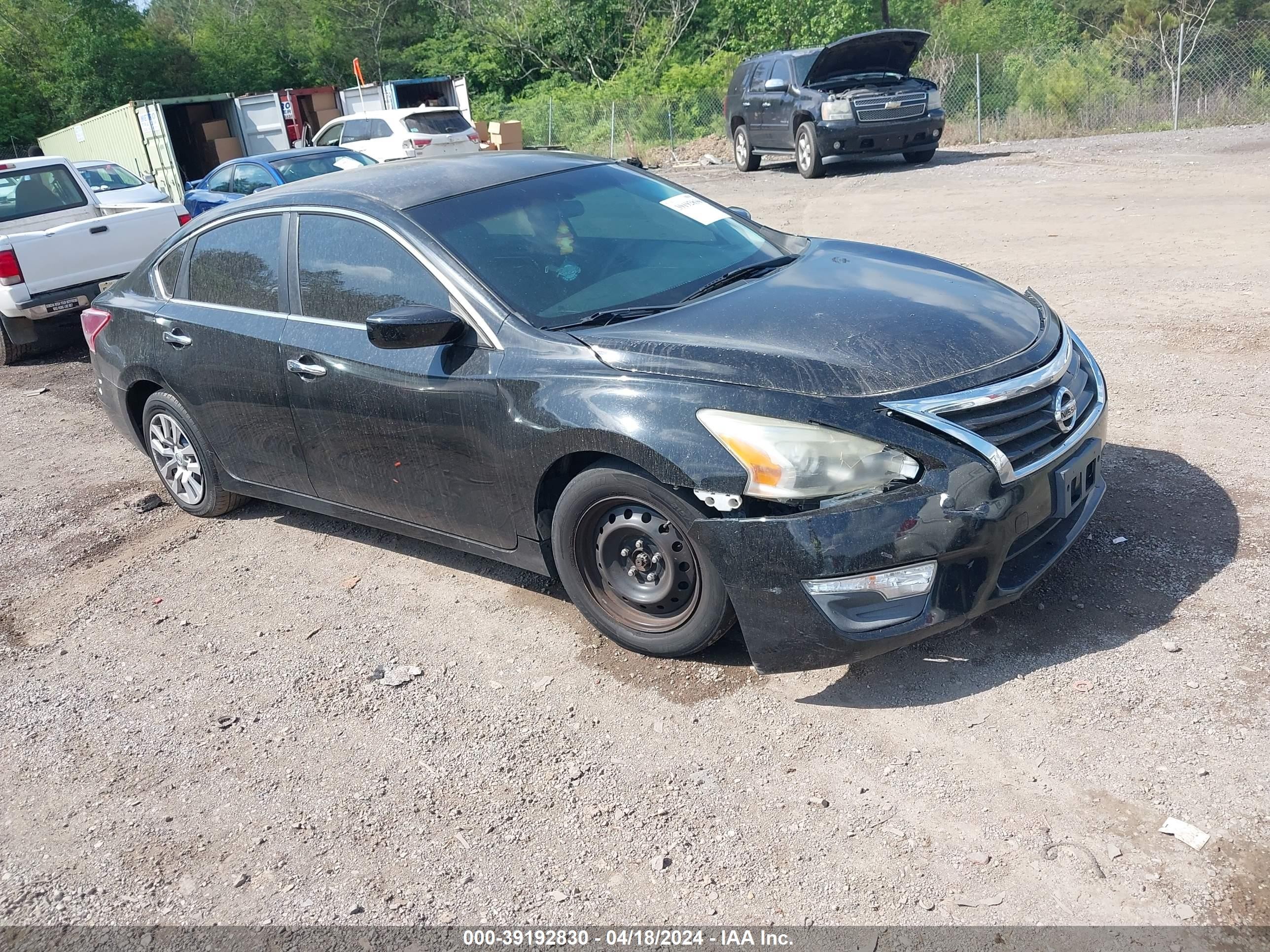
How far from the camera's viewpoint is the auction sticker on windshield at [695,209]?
501 cm

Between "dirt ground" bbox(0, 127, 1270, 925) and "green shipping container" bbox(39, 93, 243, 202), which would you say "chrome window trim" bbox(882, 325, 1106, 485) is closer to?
"dirt ground" bbox(0, 127, 1270, 925)

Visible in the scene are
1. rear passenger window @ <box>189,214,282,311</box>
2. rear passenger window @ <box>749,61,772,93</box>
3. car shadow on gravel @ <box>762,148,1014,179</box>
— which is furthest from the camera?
rear passenger window @ <box>749,61,772,93</box>

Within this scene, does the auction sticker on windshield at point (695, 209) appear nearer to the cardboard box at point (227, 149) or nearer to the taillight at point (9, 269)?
the taillight at point (9, 269)

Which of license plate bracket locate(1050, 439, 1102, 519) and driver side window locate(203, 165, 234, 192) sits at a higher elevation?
driver side window locate(203, 165, 234, 192)

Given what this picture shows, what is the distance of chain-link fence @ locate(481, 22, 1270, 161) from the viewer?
18969 millimetres

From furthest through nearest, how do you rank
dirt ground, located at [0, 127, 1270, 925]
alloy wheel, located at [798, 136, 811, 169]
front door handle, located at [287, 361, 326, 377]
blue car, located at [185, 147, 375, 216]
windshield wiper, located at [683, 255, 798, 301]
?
alloy wheel, located at [798, 136, 811, 169], blue car, located at [185, 147, 375, 216], front door handle, located at [287, 361, 326, 377], windshield wiper, located at [683, 255, 798, 301], dirt ground, located at [0, 127, 1270, 925]

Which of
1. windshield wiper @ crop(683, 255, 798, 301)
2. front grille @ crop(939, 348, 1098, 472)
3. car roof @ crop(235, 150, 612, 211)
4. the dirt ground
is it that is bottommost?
the dirt ground

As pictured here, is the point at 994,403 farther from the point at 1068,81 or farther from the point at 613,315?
the point at 1068,81

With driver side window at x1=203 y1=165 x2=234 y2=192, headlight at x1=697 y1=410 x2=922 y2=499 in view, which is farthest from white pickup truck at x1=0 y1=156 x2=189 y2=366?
headlight at x1=697 y1=410 x2=922 y2=499

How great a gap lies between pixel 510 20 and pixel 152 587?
37827 millimetres

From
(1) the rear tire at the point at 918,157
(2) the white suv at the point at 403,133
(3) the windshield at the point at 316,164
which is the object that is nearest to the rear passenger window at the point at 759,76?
(1) the rear tire at the point at 918,157

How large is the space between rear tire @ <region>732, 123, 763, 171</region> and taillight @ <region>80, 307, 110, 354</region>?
1568 cm

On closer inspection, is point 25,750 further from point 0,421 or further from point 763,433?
point 0,421

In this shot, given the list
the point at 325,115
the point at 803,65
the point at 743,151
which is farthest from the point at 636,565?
the point at 325,115
